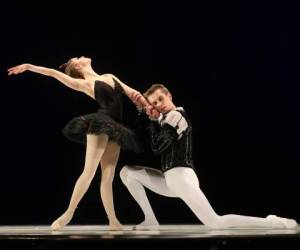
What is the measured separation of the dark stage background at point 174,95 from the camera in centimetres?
491

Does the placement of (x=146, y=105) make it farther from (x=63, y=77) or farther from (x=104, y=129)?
(x=63, y=77)

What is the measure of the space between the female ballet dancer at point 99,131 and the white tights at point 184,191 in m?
0.17

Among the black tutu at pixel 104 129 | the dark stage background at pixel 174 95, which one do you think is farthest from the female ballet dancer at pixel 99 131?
the dark stage background at pixel 174 95

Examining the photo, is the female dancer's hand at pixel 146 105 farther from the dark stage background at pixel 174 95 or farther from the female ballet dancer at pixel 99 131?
the dark stage background at pixel 174 95

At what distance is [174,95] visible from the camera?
4930 millimetres

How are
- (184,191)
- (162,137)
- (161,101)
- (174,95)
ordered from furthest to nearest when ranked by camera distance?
(174,95)
(161,101)
(162,137)
(184,191)

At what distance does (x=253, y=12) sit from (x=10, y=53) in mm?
2177

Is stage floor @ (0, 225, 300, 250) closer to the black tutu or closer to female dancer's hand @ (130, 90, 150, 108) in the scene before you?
the black tutu

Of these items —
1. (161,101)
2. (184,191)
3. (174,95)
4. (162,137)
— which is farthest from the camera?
(174,95)

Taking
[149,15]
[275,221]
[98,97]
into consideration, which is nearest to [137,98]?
[98,97]

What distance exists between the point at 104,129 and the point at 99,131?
3 centimetres
